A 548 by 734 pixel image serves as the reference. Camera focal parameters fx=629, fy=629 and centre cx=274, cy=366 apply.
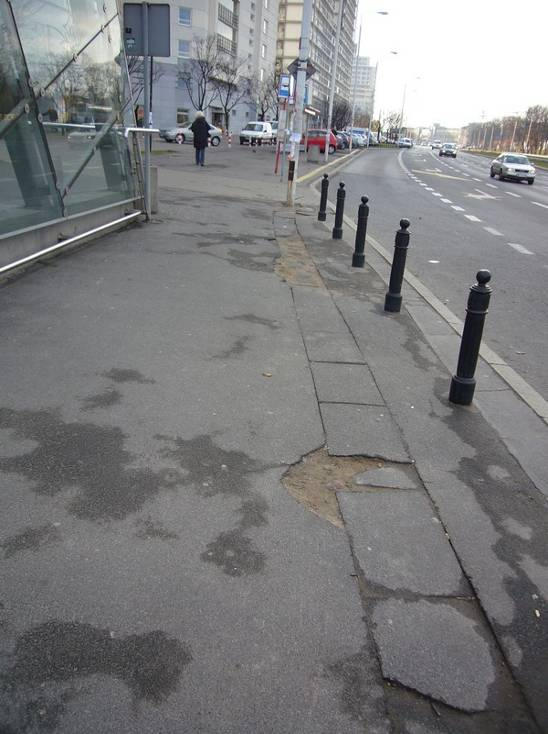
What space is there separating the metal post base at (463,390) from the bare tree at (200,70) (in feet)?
228

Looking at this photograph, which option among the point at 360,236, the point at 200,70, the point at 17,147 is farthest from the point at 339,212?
the point at 200,70

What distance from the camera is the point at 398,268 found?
734 cm

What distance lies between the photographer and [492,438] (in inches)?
176

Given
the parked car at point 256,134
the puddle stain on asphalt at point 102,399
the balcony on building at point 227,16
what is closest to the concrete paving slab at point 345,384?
the puddle stain on asphalt at point 102,399

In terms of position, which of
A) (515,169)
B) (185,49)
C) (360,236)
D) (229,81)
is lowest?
(515,169)

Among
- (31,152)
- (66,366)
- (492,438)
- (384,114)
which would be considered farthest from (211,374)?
(384,114)

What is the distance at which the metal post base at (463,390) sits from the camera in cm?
495

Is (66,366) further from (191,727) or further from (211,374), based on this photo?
(191,727)

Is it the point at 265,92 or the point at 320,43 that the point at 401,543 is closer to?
the point at 265,92

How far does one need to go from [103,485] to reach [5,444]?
0.76 meters

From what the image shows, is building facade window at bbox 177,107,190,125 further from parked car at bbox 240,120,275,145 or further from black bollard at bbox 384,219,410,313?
black bollard at bbox 384,219,410,313

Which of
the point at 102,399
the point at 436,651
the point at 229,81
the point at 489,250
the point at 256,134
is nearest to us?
the point at 436,651

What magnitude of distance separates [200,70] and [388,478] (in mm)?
74666

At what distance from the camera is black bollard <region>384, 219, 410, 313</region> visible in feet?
23.9
